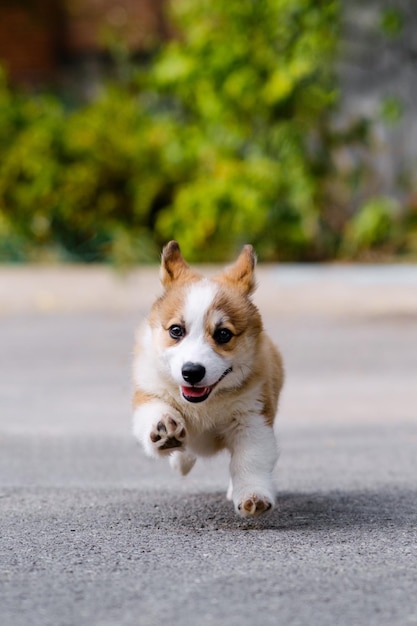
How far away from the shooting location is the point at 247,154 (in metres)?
16.4

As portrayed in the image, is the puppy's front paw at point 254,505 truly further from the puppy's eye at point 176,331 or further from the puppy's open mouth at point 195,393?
the puppy's eye at point 176,331

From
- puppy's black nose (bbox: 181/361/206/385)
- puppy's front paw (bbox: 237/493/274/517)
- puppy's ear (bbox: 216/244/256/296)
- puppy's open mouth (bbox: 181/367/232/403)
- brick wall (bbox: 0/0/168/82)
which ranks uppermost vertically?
puppy's ear (bbox: 216/244/256/296)

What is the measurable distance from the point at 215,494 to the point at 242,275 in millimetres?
1234

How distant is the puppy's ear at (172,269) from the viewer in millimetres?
5891

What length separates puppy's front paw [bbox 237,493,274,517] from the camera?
5289 mm

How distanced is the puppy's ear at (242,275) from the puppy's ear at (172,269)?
0.49ft

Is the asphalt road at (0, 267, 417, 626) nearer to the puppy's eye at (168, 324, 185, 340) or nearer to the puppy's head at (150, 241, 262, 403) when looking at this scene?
the puppy's head at (150, 241, 262, 403)

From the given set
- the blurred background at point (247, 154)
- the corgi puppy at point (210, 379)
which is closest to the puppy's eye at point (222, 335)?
the corgi puppy at point (210, 379)

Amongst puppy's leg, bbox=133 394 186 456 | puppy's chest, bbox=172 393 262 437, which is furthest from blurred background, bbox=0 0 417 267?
puppy's leg, bbox=133 394 186 456

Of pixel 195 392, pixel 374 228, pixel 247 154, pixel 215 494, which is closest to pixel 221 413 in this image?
pixel 195 392

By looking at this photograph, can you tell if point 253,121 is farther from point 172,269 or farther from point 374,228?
point 172,269

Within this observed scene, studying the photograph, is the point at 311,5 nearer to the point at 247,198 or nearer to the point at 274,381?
the point at 247,198

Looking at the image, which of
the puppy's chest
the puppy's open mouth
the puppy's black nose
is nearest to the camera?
the puppy's black nose

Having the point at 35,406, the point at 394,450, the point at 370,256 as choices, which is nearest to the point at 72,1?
the point at 370,256
